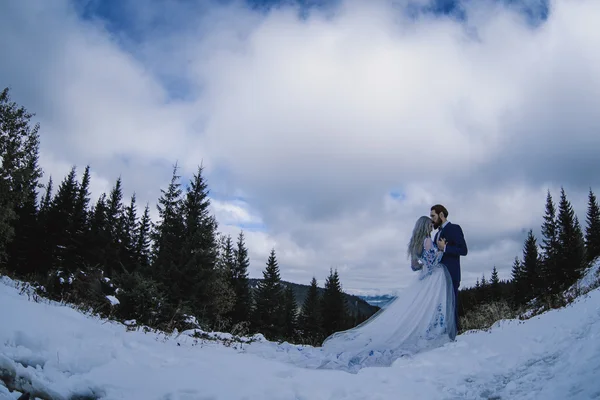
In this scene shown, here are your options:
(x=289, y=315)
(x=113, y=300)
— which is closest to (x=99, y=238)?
(x=289, y=315)

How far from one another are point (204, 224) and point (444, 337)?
2493 cm

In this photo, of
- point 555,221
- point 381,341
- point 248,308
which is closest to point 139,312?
point 381,341

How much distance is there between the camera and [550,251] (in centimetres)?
4647

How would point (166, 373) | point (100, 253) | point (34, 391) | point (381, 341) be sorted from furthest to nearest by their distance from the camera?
point (100, 253)
point (381, 341)
point (166, 373)
point (34, 391)

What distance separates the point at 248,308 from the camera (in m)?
42.3

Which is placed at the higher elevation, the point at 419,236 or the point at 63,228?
the point at 63,228

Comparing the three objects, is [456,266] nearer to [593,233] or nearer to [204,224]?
[204,224]

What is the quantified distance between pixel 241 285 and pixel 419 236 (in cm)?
3875

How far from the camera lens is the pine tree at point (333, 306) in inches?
1875

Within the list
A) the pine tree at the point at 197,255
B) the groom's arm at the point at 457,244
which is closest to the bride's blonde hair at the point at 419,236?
the groom's arm at the point at 457,244

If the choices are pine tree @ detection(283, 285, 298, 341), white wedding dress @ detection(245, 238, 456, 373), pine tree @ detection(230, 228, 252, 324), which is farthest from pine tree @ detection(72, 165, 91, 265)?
white wedding dress @ detection(245, 238, 456, 373)

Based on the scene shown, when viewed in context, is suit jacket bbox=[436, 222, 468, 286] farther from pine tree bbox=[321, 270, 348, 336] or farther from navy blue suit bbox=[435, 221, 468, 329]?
pine tree bbox=[321, 270, 348, 336]

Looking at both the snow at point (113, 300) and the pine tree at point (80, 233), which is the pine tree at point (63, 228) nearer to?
the pine tree at point (80, 233)

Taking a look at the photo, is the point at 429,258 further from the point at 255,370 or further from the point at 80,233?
the point at 80,233
